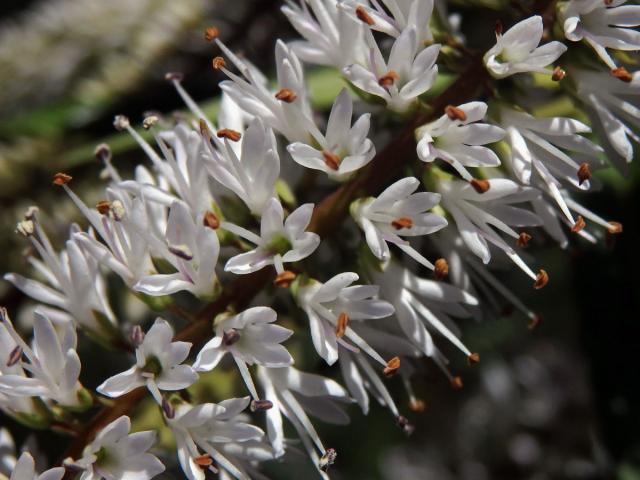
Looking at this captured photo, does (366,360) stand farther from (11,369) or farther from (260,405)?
(11,369)

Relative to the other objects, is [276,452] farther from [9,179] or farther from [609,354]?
[9,179]

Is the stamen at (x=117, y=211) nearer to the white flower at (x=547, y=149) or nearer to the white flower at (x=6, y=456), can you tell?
the white flower at (x=6, y=456)

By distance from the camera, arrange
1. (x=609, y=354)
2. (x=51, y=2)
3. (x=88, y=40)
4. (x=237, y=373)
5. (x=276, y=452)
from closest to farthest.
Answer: (x=276, y=452) < (x=237, y=373) < (x=609, y=354) < (x=88, y=40) < (x=51, y=2)

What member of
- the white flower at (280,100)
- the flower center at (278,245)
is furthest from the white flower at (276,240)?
the white flower at (280,100)

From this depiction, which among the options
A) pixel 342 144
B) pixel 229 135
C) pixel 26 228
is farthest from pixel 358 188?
pixel 26 228

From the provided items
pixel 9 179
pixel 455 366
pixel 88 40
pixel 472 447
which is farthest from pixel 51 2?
pixel 472 447

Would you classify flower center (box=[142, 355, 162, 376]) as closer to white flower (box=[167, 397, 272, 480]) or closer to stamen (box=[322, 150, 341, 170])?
white flower (box=[167, 397, 272, 480])

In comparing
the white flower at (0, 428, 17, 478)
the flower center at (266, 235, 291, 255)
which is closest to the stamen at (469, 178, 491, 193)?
the flower center at (266, 235, 291, 255)
